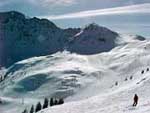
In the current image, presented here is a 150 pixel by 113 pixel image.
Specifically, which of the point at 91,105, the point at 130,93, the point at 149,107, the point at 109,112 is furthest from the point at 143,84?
the point at 149,107

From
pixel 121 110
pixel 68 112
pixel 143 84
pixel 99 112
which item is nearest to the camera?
pixel 121 110

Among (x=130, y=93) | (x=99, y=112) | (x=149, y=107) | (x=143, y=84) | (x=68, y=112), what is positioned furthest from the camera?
(x=143, y=84)

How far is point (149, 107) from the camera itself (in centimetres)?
7000

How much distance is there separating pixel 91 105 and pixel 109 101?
13.5 ft

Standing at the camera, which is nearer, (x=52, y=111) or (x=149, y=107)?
(x=149, y=107)

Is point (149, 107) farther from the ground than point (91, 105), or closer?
farther from the ground

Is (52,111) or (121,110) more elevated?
(121,110)

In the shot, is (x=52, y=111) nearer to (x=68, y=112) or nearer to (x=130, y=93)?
(x=68, y=112)

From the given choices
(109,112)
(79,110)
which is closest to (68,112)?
(79,110)

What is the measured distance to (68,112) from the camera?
93.2m

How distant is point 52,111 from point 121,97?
15352 mm

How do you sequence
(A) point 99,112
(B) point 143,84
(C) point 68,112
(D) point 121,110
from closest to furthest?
(D) point 121,110, (A) point 99,112, (C) point 68,112, (B) point 143,84

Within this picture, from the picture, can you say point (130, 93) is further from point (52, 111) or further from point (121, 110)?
point (121, 110)

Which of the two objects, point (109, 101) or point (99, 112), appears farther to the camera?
point (109, 101)
